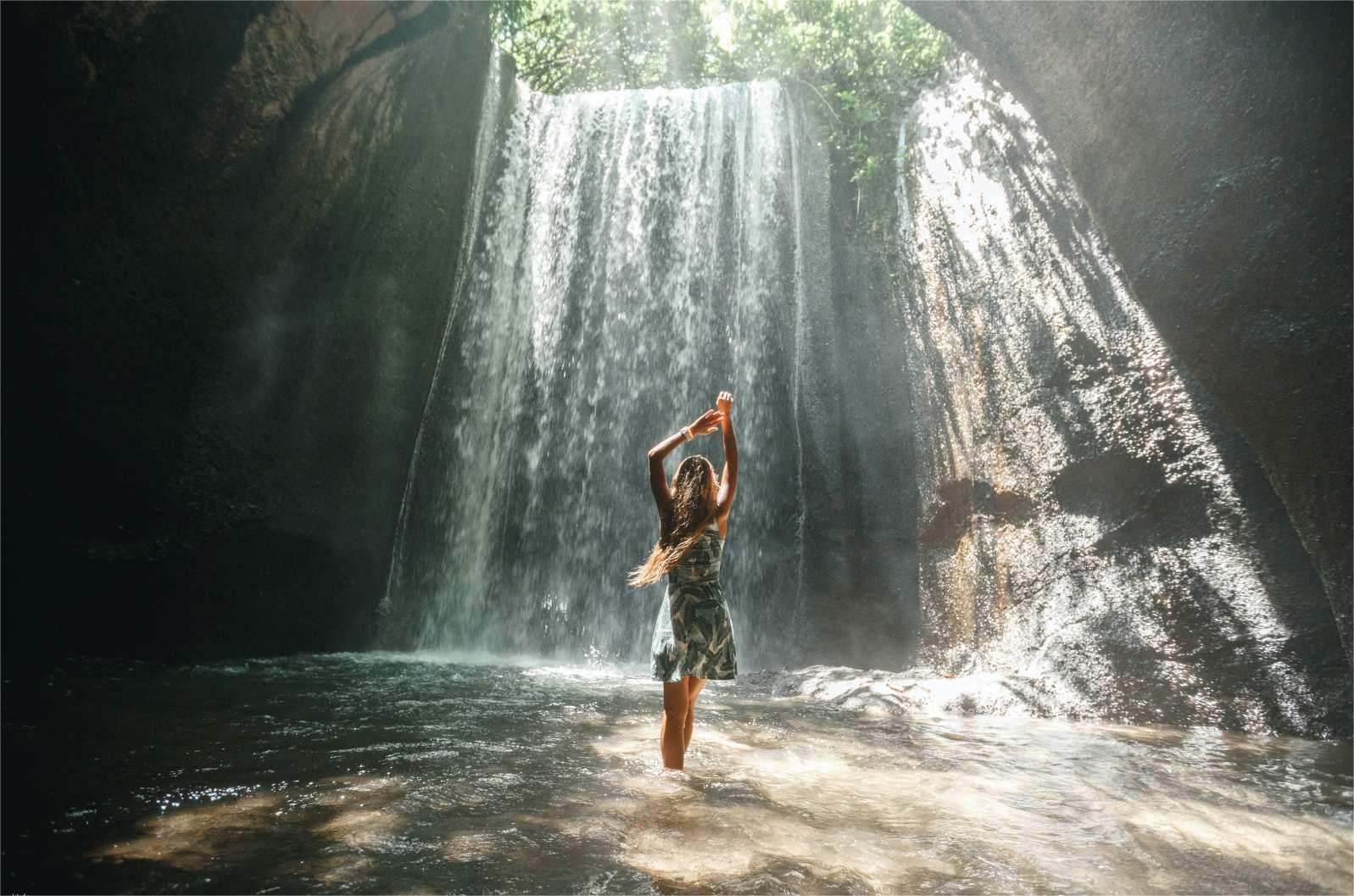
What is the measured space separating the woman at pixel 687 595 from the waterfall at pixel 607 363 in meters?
5.59

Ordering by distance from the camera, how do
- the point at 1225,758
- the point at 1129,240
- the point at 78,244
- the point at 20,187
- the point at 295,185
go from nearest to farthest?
the point at 1225,758 < the point at 1129,240 < the point at 20,187 < the point at 78,244 < the point at 295,185

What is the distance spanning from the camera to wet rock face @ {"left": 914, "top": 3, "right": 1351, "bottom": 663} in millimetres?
3559

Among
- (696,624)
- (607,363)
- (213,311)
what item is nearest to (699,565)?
(696,624)

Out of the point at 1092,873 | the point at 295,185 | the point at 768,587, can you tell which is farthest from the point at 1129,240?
the point at 295,185

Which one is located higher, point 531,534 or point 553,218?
point 553,218

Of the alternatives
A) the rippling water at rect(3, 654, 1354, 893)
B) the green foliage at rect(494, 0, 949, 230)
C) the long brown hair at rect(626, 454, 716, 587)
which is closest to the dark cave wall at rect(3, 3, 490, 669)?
the rippling water at rect(3, 654, 1354, 893)

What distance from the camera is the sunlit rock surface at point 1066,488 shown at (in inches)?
191

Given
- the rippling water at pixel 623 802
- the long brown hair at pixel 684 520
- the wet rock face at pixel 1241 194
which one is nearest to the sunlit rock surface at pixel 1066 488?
the rippling water at pixel 623 802

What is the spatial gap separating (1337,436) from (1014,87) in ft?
9.85

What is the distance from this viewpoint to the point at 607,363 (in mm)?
9828

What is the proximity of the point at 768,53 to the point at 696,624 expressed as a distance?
12415 millimetres

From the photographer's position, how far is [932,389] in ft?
25.3

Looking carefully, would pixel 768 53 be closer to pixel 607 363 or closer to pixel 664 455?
pixel 607 363

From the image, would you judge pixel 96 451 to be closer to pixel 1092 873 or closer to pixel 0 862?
pixel 0 862
